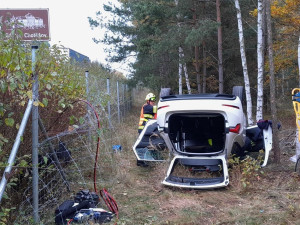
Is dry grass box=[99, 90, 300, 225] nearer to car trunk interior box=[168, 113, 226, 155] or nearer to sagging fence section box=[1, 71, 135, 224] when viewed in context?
sagging fence section box=[1, 71, 135, 224]

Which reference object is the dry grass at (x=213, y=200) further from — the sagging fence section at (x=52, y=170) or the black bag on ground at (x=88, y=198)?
the sagging fence section at (x=52, y=170)

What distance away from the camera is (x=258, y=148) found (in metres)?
6.80

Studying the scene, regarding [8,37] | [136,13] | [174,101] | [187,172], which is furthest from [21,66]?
[136,13]

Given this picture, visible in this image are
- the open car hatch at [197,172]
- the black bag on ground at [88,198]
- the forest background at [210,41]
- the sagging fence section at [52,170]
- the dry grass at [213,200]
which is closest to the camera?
the sagging fence section at [52,170]

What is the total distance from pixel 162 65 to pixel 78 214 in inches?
769

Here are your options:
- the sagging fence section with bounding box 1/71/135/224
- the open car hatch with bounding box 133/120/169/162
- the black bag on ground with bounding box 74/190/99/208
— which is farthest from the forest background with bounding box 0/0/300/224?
the black bag on ground with bounding box 74/190/99/208

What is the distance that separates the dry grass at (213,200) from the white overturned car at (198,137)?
24 centimetres

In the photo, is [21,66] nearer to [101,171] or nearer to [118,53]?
[101,171]

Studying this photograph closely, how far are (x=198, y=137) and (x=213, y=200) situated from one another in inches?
83.5

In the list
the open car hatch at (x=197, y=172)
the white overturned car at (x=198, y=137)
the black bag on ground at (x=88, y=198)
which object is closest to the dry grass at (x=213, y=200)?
the open car hatch at (x=197, y=172)

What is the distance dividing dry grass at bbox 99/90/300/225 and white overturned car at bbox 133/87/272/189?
0.79ft

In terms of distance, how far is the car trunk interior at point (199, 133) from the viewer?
6785 mm

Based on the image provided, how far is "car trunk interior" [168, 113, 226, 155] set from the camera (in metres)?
6.79

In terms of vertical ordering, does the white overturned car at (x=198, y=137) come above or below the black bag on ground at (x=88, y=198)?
above
